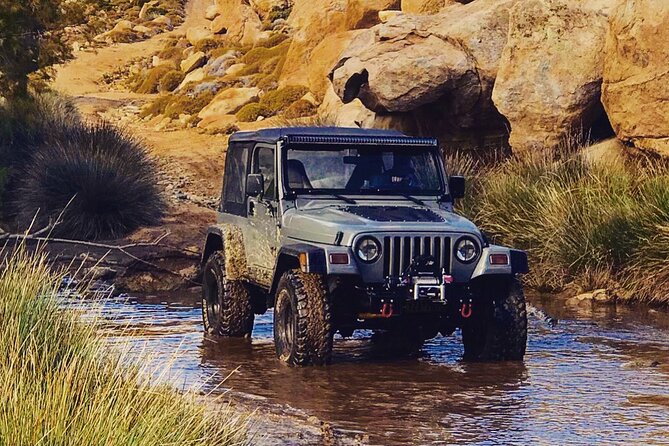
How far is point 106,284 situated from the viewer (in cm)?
1650

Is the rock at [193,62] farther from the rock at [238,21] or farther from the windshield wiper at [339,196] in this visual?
the windshield wiper at [339,196]

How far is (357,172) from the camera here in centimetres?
1141

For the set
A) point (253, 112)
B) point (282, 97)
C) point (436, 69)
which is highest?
point (282, 97)

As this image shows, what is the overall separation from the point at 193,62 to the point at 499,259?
53385 millimetres

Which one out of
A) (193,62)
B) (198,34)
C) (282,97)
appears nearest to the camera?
(282,97)

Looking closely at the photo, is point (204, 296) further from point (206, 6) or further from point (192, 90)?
point (206, 6)

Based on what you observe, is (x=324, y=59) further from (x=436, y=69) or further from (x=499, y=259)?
(x=499, y=259)

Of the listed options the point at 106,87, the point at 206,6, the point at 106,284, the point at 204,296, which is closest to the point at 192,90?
the point at 106,87

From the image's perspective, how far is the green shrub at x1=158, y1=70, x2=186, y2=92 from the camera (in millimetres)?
60656

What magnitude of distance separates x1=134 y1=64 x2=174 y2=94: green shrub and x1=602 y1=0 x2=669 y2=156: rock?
4490 centimetres

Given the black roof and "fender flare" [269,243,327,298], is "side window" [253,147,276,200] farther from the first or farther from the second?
"fender flare" [269,243,327,298]

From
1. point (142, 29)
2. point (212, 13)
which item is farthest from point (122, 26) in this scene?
point (212, 13)

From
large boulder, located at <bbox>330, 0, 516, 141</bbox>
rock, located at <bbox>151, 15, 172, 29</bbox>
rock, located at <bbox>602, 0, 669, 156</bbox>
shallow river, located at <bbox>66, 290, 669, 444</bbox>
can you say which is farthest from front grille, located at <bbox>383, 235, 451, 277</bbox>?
rock, located at <bbox>151, 15, 172, 29</bbox>

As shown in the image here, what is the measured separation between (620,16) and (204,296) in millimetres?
8836
